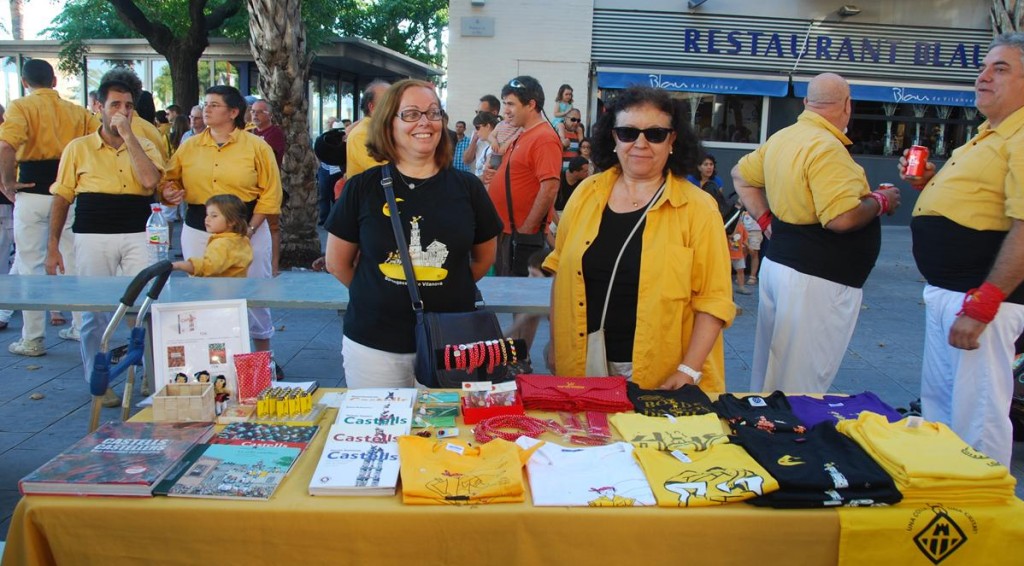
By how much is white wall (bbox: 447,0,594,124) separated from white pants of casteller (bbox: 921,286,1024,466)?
11.9 meters

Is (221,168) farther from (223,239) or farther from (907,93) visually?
(907,93)

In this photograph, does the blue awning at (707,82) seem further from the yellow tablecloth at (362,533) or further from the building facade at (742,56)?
the yellow tablecloth at (362,533)

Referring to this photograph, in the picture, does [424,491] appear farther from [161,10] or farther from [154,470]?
[161,10]

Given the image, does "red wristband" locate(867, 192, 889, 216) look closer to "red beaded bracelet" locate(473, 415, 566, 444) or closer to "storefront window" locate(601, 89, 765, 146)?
"red beaded bracelet" locate(473, 415, 566, 444)

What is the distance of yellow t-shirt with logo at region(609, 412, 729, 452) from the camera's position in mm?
2193

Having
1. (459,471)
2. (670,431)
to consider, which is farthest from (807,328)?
(459,471)

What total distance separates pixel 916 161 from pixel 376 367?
2.71 meters

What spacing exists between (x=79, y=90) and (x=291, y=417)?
23.0m

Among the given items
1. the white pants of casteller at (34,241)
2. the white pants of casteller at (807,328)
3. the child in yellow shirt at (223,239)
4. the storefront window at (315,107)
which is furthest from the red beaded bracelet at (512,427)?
the storefront window at (315,107)

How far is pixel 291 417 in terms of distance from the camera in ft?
7.88

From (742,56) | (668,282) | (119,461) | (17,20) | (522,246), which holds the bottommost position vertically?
(119,461)

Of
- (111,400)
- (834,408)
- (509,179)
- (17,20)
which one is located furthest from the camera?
(17,20)

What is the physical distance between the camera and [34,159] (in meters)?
5.91

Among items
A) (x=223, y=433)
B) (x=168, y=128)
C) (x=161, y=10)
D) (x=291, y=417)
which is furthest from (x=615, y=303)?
(x=161, y=10)
